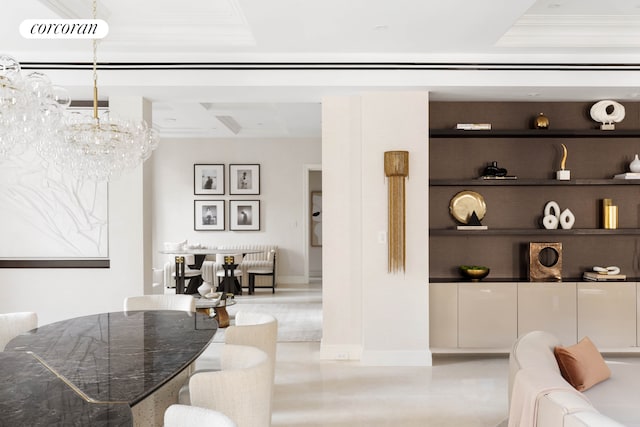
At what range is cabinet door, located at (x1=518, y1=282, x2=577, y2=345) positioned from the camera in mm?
5090

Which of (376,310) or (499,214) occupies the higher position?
(499,214)

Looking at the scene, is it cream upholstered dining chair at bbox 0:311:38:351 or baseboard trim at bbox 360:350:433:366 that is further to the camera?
baseboard trim at bbox 360:350:433:366

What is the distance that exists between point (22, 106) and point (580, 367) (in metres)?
3.44

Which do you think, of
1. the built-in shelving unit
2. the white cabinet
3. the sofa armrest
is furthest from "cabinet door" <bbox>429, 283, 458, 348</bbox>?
the sofa armrest

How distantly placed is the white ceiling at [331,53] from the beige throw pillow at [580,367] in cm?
234

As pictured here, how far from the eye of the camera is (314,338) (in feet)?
19.5

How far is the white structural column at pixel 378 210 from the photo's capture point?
196 inches

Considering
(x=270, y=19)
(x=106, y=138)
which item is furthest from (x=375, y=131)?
(x=106, y=138)

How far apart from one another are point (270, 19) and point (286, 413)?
110 inches

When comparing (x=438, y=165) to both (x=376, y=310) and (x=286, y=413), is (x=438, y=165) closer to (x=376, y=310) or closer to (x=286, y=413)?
(x=376, y=310)

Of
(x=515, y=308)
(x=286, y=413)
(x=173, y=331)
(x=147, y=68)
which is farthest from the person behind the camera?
(x=515, y=308)

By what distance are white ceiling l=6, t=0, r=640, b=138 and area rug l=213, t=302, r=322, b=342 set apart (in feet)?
8.53

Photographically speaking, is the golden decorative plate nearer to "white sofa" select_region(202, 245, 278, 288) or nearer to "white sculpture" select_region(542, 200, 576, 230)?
"white sculpture" select_region(542, 200, 576, 230)

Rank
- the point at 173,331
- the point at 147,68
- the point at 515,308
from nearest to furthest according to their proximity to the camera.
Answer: the point at 173,331
the point at 147,68
the point at 515,308
